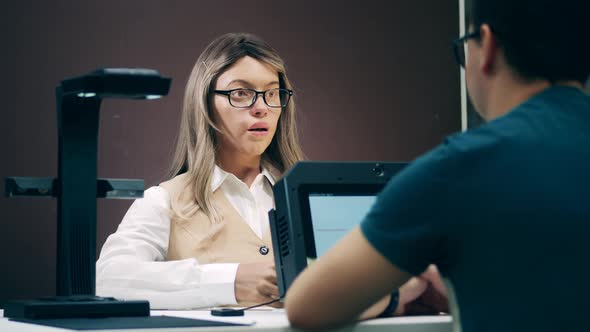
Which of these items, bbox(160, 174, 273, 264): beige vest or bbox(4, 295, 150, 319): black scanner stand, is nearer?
bbox(4, 295, 150, 319): black scanner stand

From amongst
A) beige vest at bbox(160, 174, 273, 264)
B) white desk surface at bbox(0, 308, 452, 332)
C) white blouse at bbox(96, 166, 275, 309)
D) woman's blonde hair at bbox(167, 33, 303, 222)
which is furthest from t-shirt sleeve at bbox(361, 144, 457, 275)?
woman's blonde hair at bbox(167, 33, 303, 222)

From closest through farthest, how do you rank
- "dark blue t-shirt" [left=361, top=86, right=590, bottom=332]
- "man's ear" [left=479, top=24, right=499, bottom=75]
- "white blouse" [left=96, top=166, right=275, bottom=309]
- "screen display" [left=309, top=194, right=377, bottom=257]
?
"dark blue t-shirt" [left=361, top=86, right=590, bottom=332], "man's ear" [left=479, top=24, right=499, bottom=75], "screen display" [left=309, top=194, right=377, bottom=257], "white blouse" [left=96, top=166, right=275, bottom=309]

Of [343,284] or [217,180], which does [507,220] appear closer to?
[343,284]

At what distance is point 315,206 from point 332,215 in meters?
0.04

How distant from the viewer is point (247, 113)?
243 cm

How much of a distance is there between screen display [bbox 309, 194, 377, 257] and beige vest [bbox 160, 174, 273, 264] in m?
0.75

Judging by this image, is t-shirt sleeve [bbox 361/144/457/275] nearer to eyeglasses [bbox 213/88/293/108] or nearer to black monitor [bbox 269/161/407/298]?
black monitor [bbox 269/161/407/298]

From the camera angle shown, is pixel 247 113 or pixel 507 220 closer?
pixel 507 220

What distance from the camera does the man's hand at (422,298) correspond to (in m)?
1.39

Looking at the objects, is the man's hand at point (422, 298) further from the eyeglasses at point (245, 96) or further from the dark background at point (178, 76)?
the dark background at point (178, 76)

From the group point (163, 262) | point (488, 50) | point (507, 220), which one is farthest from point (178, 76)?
point (507, 220)

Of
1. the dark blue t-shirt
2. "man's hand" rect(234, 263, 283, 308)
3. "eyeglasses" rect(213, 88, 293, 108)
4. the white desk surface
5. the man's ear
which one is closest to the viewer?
the dark blue t-shirt

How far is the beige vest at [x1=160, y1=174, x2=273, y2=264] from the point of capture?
228 cm

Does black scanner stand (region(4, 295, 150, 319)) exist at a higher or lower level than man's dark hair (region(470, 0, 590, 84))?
lower
